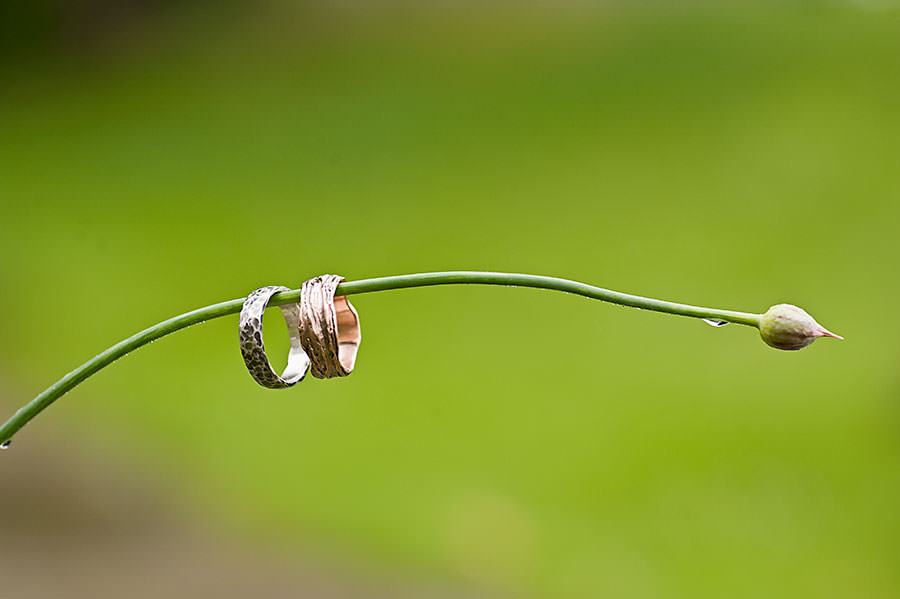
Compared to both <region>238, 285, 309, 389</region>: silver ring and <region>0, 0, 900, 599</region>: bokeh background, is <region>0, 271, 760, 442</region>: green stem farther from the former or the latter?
<region>0, 0, 900, 599</region>: bokeh background

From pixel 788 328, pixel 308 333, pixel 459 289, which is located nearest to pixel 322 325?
pixel 308 333

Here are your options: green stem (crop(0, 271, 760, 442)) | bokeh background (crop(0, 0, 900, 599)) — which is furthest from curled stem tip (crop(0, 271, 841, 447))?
bokeh background (crop(0, 0, 900, 599))

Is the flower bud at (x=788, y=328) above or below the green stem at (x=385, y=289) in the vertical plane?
below

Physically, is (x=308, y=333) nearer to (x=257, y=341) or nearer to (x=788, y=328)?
(x=257, y=341)

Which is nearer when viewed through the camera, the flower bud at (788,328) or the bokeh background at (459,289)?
the flower bud at (788,328)

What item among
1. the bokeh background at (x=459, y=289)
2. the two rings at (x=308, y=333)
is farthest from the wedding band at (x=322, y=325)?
the bokeh background at (x=459, y=289)

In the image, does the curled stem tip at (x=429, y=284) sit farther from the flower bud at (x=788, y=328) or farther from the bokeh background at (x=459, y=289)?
the bokeh background at (x=459, y=289)

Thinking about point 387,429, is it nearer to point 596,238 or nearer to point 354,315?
point 596,238
